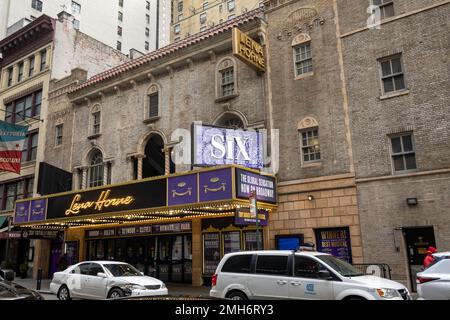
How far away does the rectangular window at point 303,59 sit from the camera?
20109mm

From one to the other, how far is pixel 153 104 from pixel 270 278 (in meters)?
17.3

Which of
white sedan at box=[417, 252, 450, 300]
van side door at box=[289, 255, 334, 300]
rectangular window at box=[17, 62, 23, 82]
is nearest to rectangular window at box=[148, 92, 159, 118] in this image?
van side door at box=[289, 255, 334, 300]

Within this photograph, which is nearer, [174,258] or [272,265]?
[272,265]

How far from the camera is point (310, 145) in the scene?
63.0 feet

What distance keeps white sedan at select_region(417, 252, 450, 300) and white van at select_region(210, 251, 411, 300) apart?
659 mm

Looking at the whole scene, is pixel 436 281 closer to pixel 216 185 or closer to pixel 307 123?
pixel 216 185

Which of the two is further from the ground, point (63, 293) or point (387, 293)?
point (387, 293)

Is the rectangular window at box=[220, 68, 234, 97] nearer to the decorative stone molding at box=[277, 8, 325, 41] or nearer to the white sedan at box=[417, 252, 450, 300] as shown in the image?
the decorative stone molding at box=[277, 8, 325, 41]

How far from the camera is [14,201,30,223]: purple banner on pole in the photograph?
86.3ft

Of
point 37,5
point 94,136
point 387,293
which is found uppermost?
point 37,5

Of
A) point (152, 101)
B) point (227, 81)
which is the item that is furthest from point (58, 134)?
point (227, 81)

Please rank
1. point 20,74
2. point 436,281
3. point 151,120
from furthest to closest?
point 20,74 < point 151,120 < point 436,281

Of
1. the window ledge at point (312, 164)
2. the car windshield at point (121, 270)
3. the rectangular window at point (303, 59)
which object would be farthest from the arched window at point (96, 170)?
the rectangular window at point (303, 59)

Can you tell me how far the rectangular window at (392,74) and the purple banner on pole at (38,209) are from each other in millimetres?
20263
